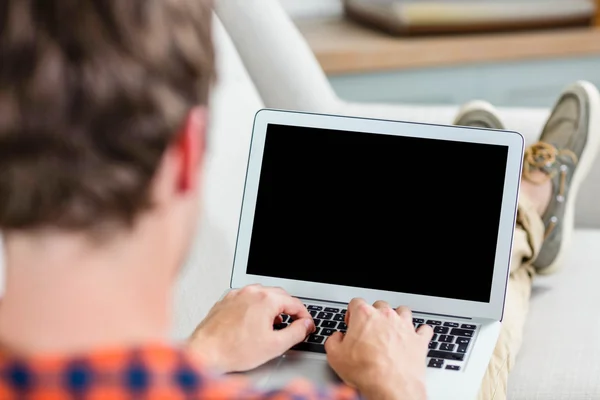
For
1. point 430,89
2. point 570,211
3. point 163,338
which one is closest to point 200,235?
point 570,211

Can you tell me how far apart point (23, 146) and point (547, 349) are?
2.89 ft

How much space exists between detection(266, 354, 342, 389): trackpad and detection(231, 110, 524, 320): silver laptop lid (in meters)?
0.12

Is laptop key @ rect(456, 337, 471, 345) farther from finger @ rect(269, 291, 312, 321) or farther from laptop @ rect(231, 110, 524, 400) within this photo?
finger @ rect(269, 291, 312, 321)

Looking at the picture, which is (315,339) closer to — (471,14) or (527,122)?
(527,122)

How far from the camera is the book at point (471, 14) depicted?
2486 millimetres

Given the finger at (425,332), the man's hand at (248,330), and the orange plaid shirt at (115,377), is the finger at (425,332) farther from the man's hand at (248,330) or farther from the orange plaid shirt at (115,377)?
the orange plaid shirt at (115,377)

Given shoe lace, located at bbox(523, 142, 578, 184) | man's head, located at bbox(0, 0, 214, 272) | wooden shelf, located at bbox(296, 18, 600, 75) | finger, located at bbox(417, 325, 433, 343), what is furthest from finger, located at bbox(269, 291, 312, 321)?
wooden shelf, located at bbox(296, 18, 600, 75)

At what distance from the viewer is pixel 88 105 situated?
0.48 meters

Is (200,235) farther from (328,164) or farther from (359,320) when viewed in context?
(359,320)

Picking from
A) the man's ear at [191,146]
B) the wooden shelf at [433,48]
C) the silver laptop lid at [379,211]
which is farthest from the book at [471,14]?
the man's ear at [191,146]

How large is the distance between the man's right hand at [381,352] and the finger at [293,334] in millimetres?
44

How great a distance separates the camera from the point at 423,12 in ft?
8.14

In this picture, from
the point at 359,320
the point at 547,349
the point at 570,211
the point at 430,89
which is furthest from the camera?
the point at 430,89

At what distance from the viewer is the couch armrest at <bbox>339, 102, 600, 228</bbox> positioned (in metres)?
1.58
